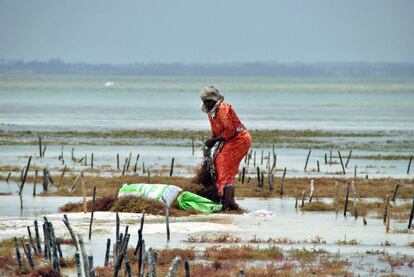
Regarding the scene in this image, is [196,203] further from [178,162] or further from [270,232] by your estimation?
[178,162]

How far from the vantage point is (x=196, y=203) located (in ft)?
52.4

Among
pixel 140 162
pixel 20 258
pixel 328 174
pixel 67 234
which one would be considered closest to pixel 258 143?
pixel 140 162

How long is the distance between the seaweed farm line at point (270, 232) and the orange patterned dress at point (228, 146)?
628 millimetres

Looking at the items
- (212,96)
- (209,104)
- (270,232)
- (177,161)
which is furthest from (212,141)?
(177,161)

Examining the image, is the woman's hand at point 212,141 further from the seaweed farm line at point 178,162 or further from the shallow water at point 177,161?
the shallow water at point 177,161

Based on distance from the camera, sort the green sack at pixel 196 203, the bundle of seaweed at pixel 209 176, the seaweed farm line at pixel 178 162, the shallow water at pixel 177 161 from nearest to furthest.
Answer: the green sack at pixel 196 203, the bundle of seaweed at pixel 209 176, the seaweed farm line at pixel 178 162, the shallow water at pixel 177 161

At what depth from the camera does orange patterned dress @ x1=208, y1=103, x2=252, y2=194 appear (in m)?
16.1

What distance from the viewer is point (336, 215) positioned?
16141 millimetres

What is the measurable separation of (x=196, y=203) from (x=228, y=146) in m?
0.98

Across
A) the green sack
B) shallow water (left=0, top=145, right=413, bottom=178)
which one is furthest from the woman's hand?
shallow water (left=0, top=145, right=413, bottom=178)

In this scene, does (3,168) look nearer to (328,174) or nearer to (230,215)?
(328,174)

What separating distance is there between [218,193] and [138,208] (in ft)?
4.36

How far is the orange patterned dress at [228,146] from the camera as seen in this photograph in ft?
52.8

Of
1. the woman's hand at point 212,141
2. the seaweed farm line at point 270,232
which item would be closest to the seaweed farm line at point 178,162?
the woman's hand at point 212,141
